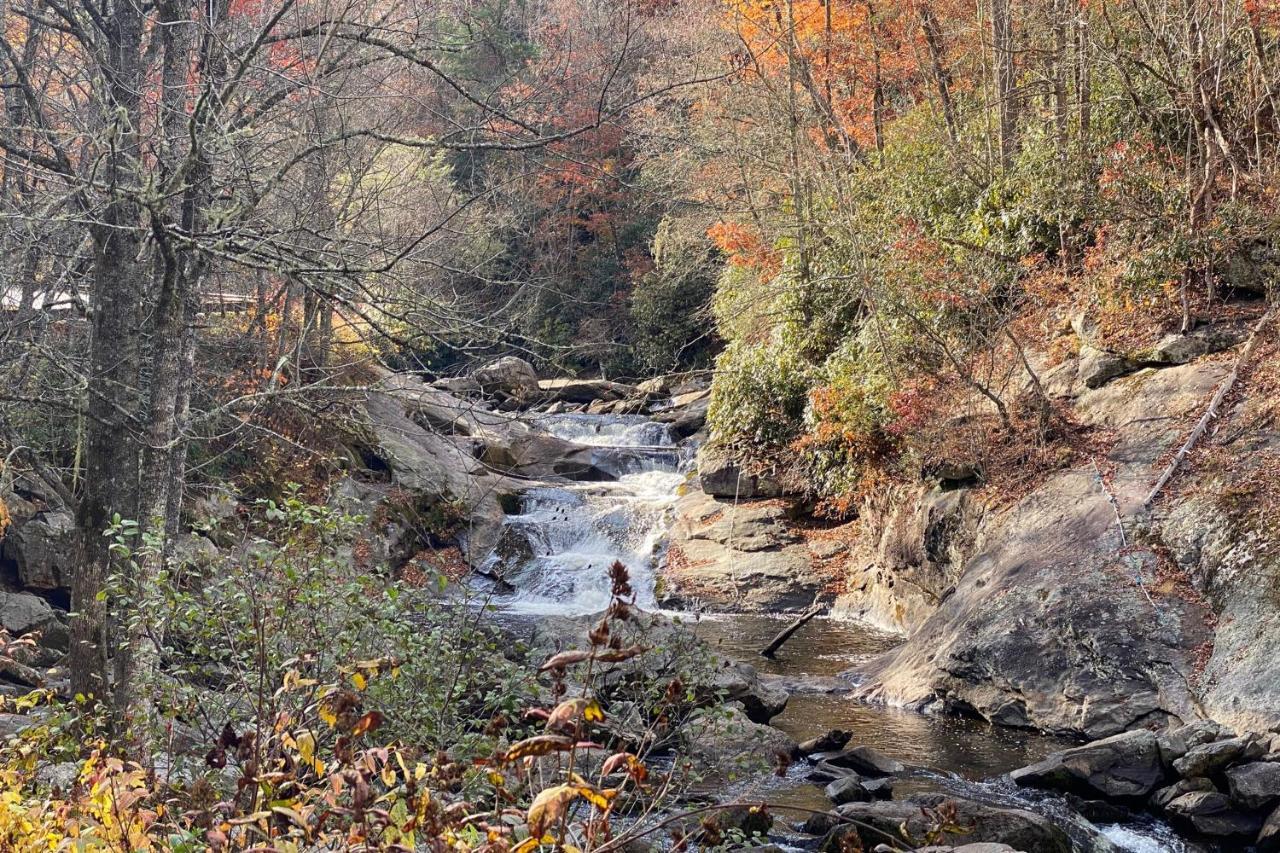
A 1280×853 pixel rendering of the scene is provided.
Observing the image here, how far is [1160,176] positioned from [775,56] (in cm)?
779

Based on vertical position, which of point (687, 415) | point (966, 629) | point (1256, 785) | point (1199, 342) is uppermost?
point (1199, 342)

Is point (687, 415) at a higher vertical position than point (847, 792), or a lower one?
higher

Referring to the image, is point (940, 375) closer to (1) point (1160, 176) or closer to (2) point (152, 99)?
(1) point (1160, 176)

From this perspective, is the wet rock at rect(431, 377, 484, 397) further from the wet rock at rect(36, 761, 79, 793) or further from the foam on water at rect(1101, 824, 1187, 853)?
the foam on water at rect(1101, 824, 1187, 853)

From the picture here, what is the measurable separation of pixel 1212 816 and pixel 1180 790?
0.93 feet

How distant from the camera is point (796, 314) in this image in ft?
53.8

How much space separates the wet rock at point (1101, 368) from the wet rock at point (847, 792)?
5807mm

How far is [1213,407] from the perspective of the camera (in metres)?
9.61

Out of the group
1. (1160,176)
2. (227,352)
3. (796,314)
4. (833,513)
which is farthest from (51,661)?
(1160,176)

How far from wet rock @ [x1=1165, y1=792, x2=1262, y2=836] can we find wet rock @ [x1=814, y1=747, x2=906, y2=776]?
191 cm

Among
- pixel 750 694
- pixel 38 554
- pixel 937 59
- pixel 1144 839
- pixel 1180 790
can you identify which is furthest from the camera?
pixel 937 59

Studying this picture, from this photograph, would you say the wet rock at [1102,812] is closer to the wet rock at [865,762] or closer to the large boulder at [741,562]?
the wet rock at [865,762]

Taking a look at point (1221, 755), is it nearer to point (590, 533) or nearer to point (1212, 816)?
point (1212, 816)

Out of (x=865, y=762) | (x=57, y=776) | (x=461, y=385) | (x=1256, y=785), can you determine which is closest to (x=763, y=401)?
(x=865, y=762)
